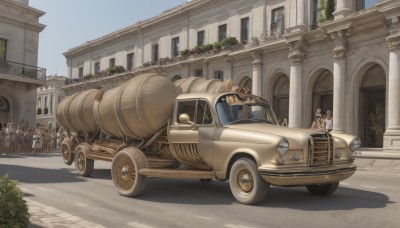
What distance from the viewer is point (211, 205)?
754 cm

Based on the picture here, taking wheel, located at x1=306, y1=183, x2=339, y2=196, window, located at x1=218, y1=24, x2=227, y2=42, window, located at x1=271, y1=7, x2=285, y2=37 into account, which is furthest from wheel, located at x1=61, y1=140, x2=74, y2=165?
window, located at x1=218, y1=24, x2=227, y2=42

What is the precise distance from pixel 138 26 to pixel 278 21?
52.5ft

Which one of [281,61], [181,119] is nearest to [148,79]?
[181,119]

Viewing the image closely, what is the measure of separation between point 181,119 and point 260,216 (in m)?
2.32

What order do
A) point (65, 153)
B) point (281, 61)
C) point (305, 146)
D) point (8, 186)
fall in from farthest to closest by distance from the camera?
point (281, 61)
point (65, 153)
point (305, 146)
point (8, 186)

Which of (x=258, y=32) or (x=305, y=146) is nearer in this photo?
(x=305, y=146)

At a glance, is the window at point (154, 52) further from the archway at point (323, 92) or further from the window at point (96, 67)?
the archway at point (323, 92)

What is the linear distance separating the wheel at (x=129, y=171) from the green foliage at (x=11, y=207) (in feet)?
11.2

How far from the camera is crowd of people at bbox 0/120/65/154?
23859 millimetres

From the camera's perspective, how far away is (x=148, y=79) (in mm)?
8633

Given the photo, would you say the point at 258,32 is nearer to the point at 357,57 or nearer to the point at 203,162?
the point at 357,57

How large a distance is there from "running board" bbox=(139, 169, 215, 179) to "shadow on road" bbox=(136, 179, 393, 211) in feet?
1.50

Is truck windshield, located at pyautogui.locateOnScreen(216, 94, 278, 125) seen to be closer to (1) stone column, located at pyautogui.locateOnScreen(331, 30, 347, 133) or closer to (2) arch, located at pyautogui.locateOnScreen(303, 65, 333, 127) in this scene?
(1) stone column, located at pyautogui.locateOnScreen(331, 30, 347, 133)

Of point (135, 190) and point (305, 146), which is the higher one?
point (305, 146)
